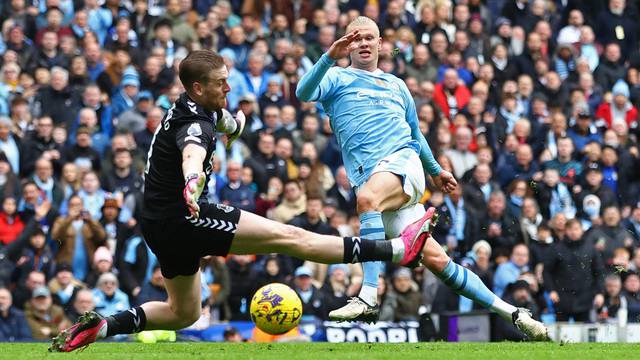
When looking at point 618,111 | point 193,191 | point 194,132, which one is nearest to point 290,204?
point 618,111

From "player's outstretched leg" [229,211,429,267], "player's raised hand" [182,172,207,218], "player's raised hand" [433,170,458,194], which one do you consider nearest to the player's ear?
"player's outstretched leg" [229,211,429,267]

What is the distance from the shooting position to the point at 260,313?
1083cm

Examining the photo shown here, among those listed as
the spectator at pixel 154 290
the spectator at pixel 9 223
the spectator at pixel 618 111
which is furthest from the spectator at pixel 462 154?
the spectator at pixel 9 223

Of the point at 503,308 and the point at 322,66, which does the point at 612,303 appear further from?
the point at 322,66

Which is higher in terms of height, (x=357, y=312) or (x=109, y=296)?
(x=109, y=296)

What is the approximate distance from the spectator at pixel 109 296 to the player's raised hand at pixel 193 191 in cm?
729

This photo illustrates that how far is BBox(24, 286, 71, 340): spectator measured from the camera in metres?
15.4

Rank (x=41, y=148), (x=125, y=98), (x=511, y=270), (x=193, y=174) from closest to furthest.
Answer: (x=193, y=174)
(x=511, y=270)
(x=41, y=148)
(x=125, y=98)

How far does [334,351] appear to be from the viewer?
10398 mm

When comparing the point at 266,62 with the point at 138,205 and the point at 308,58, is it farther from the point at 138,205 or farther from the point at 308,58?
the point at 138,205

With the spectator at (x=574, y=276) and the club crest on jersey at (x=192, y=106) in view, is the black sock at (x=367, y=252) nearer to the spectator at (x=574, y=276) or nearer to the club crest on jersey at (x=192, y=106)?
the club crest on jersey at (x=192, y=106)

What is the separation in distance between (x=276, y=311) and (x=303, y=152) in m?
7.76

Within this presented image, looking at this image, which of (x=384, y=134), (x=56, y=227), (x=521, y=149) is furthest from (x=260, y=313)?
(x=521, y=149)

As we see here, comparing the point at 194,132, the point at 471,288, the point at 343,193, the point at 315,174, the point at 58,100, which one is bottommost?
the point at 471,288
